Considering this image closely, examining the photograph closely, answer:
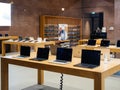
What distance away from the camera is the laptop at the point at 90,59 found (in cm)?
314

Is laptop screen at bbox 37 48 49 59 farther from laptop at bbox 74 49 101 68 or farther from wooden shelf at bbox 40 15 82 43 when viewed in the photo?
wooden shelf at bbox 40 15 82 43

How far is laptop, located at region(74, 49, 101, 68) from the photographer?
3.14 meters

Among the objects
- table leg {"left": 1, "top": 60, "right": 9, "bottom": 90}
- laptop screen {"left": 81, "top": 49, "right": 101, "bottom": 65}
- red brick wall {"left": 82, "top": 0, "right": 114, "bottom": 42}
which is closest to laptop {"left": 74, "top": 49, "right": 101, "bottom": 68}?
laptop screen {"left": 81, "top": 49, "right": 101, "bottom": 65}

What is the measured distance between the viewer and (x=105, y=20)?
44.7 feet

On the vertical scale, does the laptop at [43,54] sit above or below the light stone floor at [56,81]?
above

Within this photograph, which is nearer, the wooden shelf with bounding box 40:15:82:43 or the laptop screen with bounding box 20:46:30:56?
the laptop screen with bounding box 20:46:30:56

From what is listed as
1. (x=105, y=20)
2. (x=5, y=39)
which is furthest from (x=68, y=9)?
(x=5, y=39)

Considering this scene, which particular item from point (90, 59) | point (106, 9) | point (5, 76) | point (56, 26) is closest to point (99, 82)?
point (90, 59)

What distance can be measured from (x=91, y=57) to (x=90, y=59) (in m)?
0.04

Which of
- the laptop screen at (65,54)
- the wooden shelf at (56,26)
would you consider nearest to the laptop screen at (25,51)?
the laptop screen at (65,54)

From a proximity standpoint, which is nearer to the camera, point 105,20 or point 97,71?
point 97,71

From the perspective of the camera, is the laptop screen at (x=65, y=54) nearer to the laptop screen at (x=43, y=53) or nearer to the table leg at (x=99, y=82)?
the laptop screen at (x=43, y=53)

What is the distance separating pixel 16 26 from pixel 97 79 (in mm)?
8537

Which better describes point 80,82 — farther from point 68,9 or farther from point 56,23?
point 68,9
